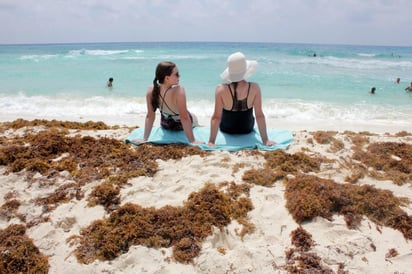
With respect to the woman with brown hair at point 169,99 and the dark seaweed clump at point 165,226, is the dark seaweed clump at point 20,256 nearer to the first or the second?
the dark seaweed clump at point 165,226

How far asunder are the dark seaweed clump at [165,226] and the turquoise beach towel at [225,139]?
1.67m

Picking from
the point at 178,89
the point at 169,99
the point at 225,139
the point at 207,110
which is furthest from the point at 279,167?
the point at 207,110

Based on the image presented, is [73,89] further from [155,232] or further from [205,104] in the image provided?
[155,232]

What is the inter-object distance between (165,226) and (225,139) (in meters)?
2.60

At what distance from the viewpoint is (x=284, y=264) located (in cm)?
245

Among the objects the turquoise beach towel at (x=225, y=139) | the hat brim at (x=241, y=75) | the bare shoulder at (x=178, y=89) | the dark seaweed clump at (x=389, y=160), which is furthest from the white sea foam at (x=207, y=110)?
the bare shoulder at (x=178, y=89)

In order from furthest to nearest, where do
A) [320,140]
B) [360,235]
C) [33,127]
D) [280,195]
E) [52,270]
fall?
[33,127] < [320,140] < [280,195] < [360,235] < [52,270]

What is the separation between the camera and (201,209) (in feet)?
10.0

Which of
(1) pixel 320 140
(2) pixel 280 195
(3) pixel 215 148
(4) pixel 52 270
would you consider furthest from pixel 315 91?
(4) pixel 52 270

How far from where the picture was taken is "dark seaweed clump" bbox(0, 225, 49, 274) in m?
2.39

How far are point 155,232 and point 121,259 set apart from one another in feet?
1.30

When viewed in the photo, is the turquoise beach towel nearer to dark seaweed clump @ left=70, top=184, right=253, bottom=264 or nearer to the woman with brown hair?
the woman with brown hair

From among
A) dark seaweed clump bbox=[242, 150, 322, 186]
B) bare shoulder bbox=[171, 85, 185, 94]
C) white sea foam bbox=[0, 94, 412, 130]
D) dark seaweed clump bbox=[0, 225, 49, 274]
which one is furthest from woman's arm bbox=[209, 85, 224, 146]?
white sea foam bbox=[0, 94, 412, 130]

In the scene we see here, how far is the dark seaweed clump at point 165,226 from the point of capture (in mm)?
2592
